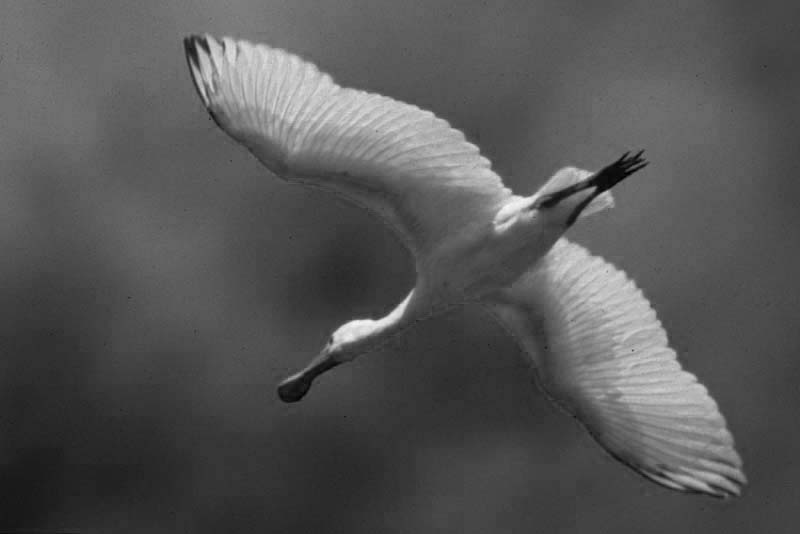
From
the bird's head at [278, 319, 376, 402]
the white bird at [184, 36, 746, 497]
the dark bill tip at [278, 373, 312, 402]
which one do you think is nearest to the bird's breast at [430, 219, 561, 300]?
the white bird at [184, 36, 746, 497]

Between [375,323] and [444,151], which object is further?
[375,323]

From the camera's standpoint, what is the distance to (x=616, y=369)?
14.9 m

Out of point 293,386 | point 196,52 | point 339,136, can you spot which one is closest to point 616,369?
point 293,386

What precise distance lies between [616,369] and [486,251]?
1.69 metres

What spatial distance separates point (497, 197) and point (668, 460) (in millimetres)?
2545

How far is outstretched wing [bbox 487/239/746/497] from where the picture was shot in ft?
46.5

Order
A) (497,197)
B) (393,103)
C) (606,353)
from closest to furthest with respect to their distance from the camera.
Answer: (393,103)
(497,197)
(606,353)

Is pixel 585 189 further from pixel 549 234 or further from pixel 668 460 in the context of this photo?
pixel 668 460

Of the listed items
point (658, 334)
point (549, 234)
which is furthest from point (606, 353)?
point (549, 234)

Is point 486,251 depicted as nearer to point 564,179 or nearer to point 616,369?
point 564,179

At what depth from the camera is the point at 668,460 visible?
14250mm

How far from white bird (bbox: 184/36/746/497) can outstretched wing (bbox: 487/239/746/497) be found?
1cm

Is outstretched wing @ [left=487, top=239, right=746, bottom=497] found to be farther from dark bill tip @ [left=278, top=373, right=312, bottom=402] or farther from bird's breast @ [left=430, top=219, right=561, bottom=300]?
dark bill tip @ [left=278, top=373, right=312, bottom=402]

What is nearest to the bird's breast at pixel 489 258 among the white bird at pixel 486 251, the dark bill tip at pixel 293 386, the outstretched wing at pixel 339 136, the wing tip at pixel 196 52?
the white bird at pixel 486 251
